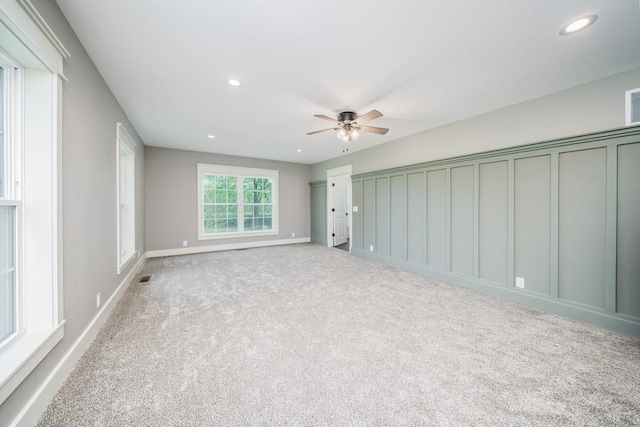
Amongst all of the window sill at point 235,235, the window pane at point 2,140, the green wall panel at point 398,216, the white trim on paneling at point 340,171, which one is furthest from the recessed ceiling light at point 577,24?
the window sill at point 235,235

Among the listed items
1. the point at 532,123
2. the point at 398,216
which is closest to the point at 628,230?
the point at 532,123

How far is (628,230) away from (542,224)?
25.1 inches

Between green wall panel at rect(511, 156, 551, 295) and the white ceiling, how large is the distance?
0.88m

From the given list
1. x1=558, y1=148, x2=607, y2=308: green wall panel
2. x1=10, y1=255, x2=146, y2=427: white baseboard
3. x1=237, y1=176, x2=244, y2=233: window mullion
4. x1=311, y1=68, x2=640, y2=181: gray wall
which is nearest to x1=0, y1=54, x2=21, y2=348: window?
x1=10, y1=255, x2=146, y2=427: white baseboard

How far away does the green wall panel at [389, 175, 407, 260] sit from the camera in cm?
458

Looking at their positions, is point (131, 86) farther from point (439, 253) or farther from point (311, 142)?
point (439, 253)

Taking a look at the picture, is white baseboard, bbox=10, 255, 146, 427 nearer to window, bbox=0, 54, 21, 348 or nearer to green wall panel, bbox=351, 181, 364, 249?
window, bbox=0, 54, 21, 348

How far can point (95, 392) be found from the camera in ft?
4.95

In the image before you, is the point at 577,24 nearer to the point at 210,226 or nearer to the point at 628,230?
the point at 628,230

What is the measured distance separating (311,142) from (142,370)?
4263 mm

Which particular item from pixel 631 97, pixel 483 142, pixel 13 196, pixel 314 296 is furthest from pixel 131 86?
pixel 631 97

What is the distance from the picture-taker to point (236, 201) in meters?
6.46

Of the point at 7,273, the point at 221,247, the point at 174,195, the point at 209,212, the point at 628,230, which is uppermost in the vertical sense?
the point at 174,195

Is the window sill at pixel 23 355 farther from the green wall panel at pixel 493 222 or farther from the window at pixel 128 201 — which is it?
the green wall panel at pixel 493 222
